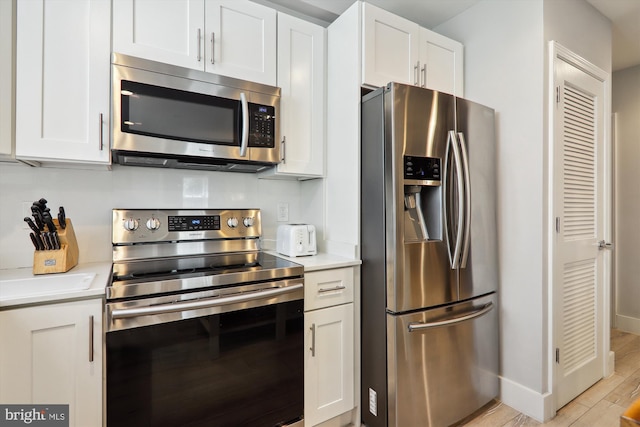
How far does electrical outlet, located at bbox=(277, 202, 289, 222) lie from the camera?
2301 millimetres

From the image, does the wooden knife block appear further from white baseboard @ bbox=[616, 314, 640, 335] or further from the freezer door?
white baseboard @ bbox=[616, 314, 640, 335]

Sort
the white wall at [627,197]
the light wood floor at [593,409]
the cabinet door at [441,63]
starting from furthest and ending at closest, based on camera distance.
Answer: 1. the white wall at [627,197]
2. the cabinet door at [441,63]
3. the light wood floor at [593,409]

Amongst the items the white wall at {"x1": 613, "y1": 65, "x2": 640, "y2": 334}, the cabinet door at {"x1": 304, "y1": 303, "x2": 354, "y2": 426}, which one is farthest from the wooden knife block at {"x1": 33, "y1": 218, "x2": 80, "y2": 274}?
the white wall at {"x1": 613, "y1": 65, "x2": 640, "y2": 334}

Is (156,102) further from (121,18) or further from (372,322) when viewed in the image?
(372,322)

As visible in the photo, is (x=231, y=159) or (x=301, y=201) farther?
(x=301, y=201)

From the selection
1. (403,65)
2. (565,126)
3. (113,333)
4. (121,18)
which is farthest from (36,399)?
(565,126)

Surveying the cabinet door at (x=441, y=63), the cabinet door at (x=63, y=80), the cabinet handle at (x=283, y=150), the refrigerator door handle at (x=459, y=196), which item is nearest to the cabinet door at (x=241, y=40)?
the cabinet handle at (x=283, y=150)

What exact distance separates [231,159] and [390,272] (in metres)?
1.05

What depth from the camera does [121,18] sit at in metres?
1.50

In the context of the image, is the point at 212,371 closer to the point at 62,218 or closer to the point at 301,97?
the point at 62,218

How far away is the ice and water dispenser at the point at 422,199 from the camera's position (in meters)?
1.69

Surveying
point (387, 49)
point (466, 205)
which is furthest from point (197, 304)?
point (387, 49)

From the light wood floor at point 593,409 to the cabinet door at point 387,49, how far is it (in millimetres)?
2097

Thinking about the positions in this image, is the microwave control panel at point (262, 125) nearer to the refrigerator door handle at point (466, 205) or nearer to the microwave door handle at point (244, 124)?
the microwave door handle at point (244, 124)
